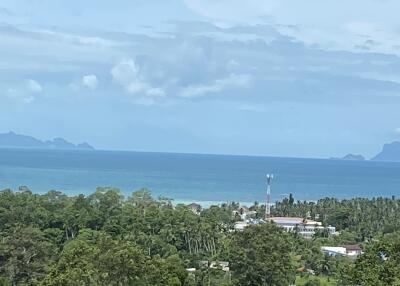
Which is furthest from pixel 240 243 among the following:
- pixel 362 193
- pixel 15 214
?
pixel 362 193

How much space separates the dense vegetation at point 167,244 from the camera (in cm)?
1616

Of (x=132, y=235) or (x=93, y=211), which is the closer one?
(x=132, y=235)

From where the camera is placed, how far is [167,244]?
1432 inches

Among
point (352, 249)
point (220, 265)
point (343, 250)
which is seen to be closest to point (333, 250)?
point (343, 250)

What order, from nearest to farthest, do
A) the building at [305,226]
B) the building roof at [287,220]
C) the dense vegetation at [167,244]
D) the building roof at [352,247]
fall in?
the dense vegetation at [167,244], the building roof at [352,247], the building at [305,226], the building roof at [287,220]

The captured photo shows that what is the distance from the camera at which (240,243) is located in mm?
22438

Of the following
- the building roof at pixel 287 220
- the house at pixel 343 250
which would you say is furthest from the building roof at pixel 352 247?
the building roof at pixel 287 220

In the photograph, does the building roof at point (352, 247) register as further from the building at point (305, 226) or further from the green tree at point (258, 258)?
the green tree at point (258, 258)

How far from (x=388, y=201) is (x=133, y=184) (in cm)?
4740

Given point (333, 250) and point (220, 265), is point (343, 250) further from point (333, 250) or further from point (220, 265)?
point (220, 265)

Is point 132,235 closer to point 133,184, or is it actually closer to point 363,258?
point 363,258

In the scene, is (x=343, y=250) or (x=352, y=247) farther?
(x=352, y=247)

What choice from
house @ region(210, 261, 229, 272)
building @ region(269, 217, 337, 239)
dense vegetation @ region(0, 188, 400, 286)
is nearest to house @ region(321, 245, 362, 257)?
dense vegetation @ region(0, 188, 400, 286)

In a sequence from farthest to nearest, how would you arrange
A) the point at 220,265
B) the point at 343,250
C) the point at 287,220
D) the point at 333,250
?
1. the point at 287,220
2. the point at 343,250
3. the point at 333,250
4. the point at 220,265
